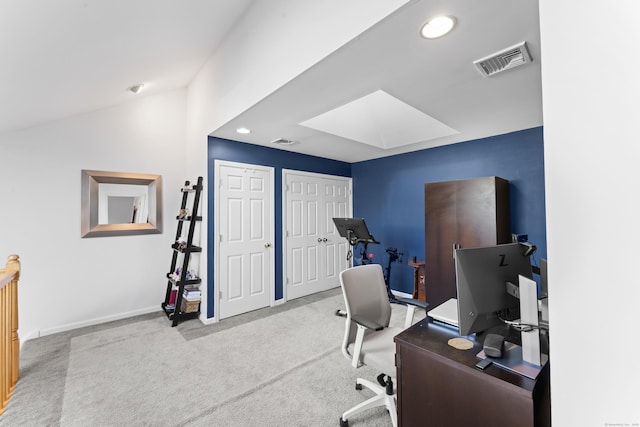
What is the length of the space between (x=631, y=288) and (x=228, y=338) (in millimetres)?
3213

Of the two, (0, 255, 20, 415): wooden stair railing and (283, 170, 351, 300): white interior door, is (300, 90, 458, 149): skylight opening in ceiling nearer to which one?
(283, 170, 351, 300): white interior door

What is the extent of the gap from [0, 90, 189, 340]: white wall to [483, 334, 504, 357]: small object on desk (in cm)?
413

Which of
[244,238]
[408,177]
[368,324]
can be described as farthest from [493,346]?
[408,177]

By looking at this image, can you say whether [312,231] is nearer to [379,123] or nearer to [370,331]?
[379,123]

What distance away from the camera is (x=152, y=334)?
10.2ft

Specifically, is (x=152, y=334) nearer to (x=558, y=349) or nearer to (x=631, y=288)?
(x=558, y=349)

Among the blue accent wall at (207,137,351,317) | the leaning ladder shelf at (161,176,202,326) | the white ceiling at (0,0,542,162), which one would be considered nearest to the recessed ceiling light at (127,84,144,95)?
the white ceiling at (0,0,542,162)

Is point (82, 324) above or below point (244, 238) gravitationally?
below

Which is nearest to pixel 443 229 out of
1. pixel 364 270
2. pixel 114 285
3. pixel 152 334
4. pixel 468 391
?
pixel 364 270

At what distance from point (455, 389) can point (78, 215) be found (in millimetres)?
4307

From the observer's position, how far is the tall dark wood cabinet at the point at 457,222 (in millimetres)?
3035

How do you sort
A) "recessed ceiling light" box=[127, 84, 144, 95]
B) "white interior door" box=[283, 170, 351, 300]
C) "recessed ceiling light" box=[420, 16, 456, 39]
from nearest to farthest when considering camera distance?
Answer: "recessed ceiling light" box=[420, 16, 456, 39]
"recessed ceiling light" box=[127, 84, 144, 95]
"white interior door" box=[283, 170, 351, 300]

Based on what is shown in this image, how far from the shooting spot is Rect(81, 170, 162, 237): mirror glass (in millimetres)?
3361

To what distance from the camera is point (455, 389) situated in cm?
117
